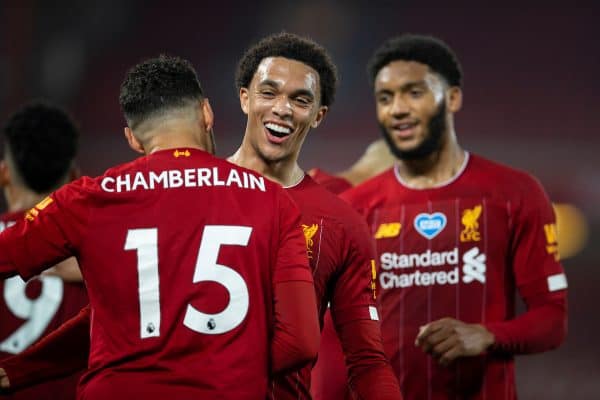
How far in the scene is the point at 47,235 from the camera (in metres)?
2.29

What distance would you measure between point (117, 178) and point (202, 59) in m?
7.40

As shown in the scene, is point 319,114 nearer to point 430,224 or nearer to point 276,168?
point 276,168

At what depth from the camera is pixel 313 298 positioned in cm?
237

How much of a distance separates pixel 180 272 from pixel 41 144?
6.93 feet

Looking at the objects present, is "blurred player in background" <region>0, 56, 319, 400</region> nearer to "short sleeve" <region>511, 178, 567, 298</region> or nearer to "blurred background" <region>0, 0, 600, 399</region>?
"short sleeve" <region>511, 178, 567, 298</region>

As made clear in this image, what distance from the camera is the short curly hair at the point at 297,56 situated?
3143mm

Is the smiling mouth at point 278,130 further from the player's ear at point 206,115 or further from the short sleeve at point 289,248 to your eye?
the short sleeve at point 289,248

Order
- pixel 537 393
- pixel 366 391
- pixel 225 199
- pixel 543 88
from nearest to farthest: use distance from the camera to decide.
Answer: pixel 225 199, pixel 366 391, pixel 537 393, pixel 543 88

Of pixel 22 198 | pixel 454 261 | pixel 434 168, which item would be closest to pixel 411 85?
pixel 434 168

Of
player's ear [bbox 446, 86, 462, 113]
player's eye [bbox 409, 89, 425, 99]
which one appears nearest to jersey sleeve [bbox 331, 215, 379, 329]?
player's eye [bbox 409, 89, 425, 99]

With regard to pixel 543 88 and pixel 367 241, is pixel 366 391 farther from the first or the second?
pixel 543 88

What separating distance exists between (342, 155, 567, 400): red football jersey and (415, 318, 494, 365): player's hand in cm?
21

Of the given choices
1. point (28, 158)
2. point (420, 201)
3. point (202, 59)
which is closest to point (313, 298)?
point (420, 201)

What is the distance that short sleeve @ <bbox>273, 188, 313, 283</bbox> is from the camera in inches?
92.1
